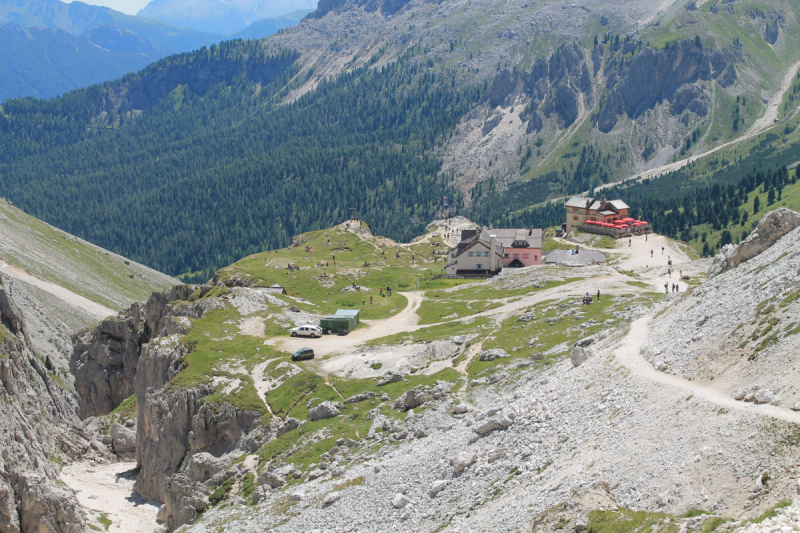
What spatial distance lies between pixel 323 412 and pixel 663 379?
34.9 metres

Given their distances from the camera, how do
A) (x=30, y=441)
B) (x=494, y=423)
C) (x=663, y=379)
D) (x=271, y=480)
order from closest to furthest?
1. (x=663, y=379)
2. (x=494, y=423)
3. (x=271, y=480)
4. (x=30, y=441)

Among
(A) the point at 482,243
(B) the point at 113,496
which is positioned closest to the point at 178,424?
(B) the point at 113,496

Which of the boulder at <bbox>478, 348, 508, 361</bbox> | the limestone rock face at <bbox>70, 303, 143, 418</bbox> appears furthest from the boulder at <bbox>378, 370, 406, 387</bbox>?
the limestone rock face at <bbox>70, 303, 143, 418</bbox>

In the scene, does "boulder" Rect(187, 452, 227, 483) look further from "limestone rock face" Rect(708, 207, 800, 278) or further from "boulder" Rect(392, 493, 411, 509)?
"limestone rock face" Rect(708, 207, 800, 278)

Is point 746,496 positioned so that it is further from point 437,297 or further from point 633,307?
point 437,297

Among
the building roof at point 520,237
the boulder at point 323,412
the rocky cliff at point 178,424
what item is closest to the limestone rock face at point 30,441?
the rocky cliff at point 178,424

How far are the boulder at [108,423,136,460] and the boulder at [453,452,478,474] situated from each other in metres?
74.4

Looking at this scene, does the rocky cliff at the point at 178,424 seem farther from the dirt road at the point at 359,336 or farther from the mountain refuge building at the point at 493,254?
the mountain refuge building at the point at 493,254

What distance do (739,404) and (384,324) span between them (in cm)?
7231

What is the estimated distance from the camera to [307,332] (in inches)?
3979

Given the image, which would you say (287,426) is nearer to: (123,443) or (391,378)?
(391,378)

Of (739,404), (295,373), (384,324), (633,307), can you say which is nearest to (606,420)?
(739,404)

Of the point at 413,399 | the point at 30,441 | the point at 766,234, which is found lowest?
the point at 30,441

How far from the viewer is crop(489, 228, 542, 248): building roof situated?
157500mm
